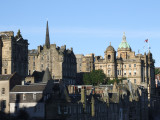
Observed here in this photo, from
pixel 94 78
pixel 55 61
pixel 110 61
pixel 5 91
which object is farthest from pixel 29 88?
pixel 110 61

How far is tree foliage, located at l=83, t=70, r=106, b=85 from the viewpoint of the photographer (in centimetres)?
17862

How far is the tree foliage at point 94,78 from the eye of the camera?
586 ft

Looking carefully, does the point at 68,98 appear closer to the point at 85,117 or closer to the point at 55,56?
the point at 85,117

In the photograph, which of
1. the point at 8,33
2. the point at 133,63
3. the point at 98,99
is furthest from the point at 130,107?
the point at 133,63

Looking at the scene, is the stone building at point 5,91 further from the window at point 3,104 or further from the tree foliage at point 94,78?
the tree foliage at point 94,78

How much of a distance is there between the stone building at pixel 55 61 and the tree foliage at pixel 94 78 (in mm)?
4929

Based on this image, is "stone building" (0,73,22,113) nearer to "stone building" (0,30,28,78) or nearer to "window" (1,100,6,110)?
"window" (1,100,6,110)

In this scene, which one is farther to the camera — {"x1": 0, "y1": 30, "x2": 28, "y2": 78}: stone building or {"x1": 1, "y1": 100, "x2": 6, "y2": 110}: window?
{"x1": 0, "y1": 30, "x2": 28, "y2": 78}: stone building

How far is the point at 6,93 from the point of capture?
96938mm

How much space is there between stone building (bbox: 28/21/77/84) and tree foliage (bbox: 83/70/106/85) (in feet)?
16.2

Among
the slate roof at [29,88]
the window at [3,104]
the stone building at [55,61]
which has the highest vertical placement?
the stone building at [55,61]

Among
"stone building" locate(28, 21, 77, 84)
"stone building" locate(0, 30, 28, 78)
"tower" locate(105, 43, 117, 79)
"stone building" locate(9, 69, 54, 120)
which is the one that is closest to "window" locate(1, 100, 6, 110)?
"stone building" locate(9, 69, 54, 120)

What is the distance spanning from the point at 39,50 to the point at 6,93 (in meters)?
78.9

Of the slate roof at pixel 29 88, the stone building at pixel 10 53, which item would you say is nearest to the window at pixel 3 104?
the slate roof at pixel 29 88
